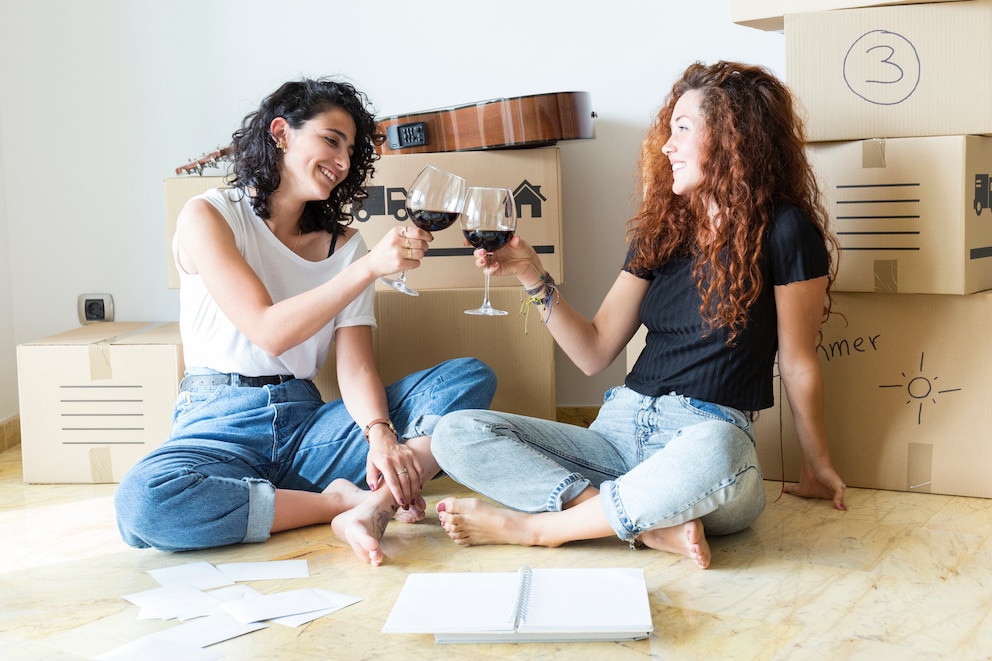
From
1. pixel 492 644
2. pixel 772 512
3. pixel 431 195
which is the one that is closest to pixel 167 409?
pixel 431 195

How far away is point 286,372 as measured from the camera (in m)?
1.85

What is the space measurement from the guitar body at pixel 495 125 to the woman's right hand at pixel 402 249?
2.37 ft

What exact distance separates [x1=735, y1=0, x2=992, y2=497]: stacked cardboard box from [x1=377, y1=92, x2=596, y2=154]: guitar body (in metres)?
0.50

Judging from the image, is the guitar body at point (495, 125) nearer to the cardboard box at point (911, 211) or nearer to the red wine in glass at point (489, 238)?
the cardboard box at point (911, 211)

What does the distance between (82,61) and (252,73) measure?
48 centimetres

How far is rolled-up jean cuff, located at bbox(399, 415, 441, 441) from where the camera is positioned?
1.80 m

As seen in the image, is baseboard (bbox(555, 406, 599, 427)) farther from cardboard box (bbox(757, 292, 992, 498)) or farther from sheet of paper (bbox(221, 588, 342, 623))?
sheet of paper (bbox(221, 588, 342, 623))

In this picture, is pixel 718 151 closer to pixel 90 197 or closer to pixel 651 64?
pixel 651 64

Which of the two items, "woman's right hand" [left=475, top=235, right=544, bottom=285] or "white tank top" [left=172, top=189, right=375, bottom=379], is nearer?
"woman's right hand" [left=475, top=235, right=544, bottom=285]

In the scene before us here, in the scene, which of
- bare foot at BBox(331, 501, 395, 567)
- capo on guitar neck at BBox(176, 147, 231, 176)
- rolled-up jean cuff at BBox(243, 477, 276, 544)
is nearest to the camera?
bare foot at BBox(331, 501, 395, 567)

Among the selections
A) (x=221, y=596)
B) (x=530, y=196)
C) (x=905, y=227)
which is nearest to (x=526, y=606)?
(x=221, y=596)

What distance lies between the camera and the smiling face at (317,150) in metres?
1.78

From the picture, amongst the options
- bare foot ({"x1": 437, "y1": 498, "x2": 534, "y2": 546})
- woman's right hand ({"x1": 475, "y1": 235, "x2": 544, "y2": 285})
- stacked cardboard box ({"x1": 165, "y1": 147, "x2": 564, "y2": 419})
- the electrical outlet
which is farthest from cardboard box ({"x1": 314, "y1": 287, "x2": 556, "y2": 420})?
the electrical outlet

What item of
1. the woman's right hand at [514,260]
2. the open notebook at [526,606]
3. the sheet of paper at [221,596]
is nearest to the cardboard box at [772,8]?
the woman's right hand at [514,260]
